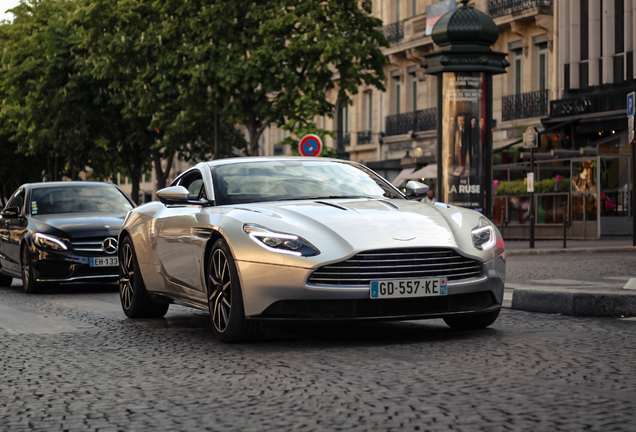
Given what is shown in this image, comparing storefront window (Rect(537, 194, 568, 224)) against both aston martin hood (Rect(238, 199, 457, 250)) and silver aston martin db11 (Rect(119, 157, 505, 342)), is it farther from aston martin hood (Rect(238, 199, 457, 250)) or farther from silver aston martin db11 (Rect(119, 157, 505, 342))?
aston martin hood (Rect(238, 199, 457, 250))

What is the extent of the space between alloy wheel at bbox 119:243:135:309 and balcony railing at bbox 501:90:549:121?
26673 millimetres

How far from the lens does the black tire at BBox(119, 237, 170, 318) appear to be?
30.8 feet

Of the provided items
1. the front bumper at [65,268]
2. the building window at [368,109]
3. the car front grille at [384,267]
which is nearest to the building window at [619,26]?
the building window at [368,109]

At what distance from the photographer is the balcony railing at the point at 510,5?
3456cm

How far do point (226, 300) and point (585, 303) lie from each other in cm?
336

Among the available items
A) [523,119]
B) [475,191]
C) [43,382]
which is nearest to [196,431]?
[43,382]

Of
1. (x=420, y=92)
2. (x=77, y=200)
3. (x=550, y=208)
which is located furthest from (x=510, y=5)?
(x=77, y=200)

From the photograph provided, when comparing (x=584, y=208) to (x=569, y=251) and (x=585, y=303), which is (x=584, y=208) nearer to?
(x=569, y=251)

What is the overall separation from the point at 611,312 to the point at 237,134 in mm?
39588

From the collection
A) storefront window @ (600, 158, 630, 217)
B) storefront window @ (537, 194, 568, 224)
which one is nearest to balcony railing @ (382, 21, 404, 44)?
storefront window @ (537, 194, 568, 224)

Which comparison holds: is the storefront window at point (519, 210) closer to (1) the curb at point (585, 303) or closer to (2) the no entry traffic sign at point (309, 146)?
(2) the no entry traffic sign at point (309, 146)

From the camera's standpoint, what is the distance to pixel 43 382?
591 cm

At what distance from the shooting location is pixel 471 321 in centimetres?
774

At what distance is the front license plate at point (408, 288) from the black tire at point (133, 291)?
3.24 metres
